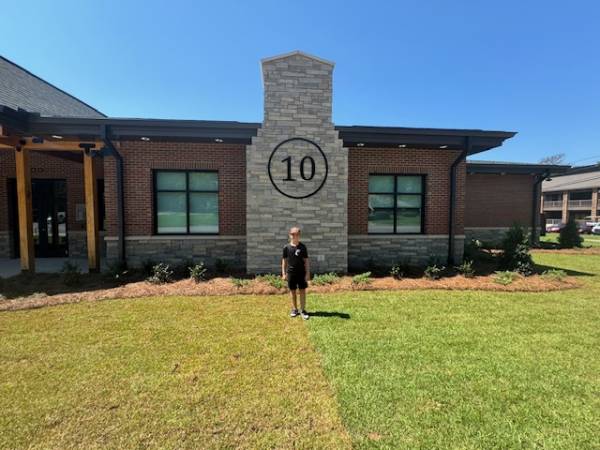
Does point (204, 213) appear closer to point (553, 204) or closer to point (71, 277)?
point (71, 277)

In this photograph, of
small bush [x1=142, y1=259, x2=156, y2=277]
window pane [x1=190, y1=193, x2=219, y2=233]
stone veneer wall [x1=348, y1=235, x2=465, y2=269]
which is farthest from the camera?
stone veneer wall [x1=348, y1=235, x2=465, y2=269]

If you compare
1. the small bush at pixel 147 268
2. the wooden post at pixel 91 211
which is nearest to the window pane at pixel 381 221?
the small bush at pixel 147 268

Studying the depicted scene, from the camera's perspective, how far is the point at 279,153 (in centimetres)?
868

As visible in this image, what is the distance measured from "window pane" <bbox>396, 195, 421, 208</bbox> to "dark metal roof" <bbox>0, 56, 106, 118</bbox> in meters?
11.2

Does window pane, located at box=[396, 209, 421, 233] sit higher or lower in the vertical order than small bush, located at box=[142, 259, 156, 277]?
higher

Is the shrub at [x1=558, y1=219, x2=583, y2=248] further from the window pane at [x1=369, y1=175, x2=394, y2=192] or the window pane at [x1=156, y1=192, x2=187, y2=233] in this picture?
the window pane at [x1=156, y1=192, x2=187, y2=233]

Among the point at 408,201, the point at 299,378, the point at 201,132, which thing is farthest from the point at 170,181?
the point at 299,378

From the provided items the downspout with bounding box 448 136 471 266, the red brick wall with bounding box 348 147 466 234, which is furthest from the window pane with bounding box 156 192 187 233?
the downspout with bounding box 448 136 471 266

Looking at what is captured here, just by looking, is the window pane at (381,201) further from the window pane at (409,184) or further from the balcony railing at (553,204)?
the balcony railing at (553,204)

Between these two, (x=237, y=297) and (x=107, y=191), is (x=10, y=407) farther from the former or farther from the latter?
(x=107, y=191)

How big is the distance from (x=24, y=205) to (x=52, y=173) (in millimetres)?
3853

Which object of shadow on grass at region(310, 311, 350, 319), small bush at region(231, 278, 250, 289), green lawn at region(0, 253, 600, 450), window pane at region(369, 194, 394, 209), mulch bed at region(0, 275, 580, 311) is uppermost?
window pane at region(369, 194, 394, 209)

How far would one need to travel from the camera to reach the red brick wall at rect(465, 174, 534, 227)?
16828 mm

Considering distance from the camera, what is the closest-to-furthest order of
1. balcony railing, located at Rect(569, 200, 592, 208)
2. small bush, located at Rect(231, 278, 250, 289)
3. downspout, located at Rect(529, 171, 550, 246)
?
small bush, located at Rect(231, 278, 250, 289), downspout, located at Rect(529, 171, 550, 246), balcony railing, located at Rect(569, 200, 592, 208)
